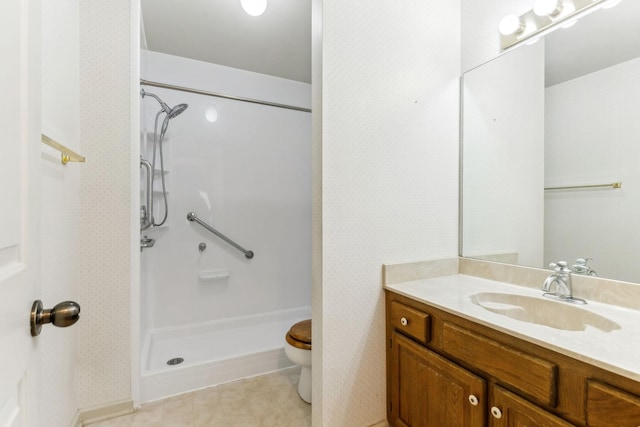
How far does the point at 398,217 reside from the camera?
59.1 inches

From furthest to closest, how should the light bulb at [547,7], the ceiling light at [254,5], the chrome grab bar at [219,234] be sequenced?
the chrome grab bar at [219,234], the ceiling light at [254,5], the light bulb at [547,7]

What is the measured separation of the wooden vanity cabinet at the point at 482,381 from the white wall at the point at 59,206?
1.36 meters

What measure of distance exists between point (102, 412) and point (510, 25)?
289cm

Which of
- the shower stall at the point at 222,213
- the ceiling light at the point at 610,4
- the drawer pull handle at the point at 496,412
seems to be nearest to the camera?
the drawer pull handle at the point at 496,412

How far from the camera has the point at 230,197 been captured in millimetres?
2715

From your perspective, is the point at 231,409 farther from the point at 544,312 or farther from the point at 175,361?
the point at 544,312

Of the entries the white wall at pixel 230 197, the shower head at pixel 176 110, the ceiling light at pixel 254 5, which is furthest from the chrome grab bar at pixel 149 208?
the ceiling light at pixel 254 5

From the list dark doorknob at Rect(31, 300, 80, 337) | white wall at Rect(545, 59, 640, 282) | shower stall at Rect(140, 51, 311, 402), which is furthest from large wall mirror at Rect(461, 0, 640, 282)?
dark doorknob at Rect(31, 300, 80, 337)

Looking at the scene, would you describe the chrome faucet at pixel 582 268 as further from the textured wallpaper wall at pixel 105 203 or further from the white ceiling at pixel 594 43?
the textured wallpaper wall at pixel 105 203

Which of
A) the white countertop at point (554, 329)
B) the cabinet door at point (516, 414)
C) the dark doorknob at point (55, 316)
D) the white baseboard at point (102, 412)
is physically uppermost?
the dark doorknob at point (55, 316)

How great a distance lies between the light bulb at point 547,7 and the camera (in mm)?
1313

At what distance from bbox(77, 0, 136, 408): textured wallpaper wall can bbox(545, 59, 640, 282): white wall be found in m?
2.14

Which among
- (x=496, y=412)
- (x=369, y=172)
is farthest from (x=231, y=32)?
(x=496, y=412)

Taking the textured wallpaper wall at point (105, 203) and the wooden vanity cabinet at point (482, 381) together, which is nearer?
the wooden vanity cabinet at point (482, 381)
